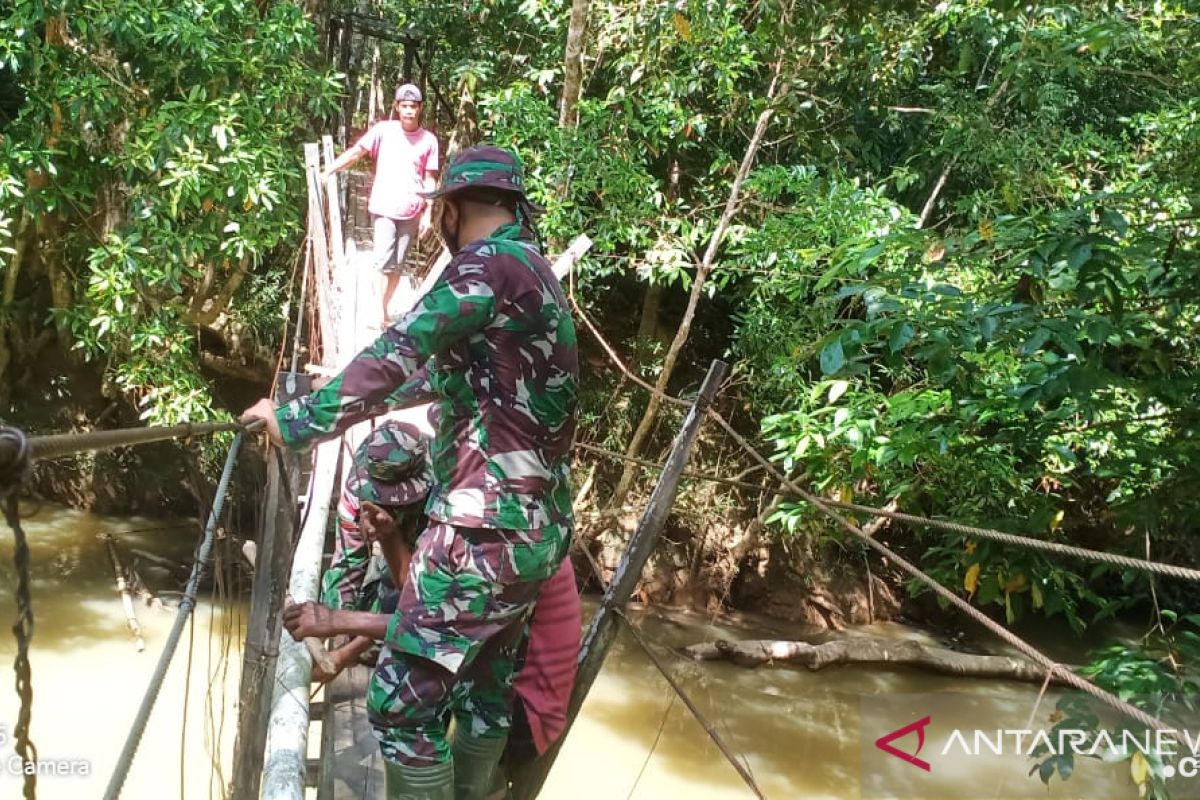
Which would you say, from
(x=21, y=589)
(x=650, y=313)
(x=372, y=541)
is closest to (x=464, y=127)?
(x=650, y=313)

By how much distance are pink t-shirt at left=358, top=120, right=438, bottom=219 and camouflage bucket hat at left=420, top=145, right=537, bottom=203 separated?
2772 mm

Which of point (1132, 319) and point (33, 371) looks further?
point (33, 371)

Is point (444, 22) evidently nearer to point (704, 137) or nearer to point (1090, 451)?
point (704, 137)

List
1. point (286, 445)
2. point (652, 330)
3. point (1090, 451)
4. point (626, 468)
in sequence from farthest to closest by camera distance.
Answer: point (652, 330) < point (626, 468) < point (1090, 451) < point (286, 445)

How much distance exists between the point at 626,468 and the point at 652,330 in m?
1.05

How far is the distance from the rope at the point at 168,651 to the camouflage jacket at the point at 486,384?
197 millimetres

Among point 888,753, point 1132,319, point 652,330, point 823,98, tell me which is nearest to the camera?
point 1132,319

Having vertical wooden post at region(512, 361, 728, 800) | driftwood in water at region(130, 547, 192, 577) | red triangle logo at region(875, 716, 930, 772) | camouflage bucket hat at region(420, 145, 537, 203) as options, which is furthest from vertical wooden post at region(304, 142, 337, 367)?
red triangle logo at region(875, 716, 930, 772)

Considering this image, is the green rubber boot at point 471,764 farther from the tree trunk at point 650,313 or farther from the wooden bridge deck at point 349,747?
the tree trunk at point 650,313

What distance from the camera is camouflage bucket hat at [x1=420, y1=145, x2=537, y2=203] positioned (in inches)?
60.5

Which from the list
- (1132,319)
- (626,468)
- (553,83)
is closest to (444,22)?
(553,83)

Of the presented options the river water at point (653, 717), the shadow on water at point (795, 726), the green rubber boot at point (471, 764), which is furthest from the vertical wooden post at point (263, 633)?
the shadow on water at point (795, 726)

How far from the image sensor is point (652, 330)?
677cm

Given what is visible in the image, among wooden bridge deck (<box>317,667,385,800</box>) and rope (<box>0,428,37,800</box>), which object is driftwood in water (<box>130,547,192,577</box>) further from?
rope (<box>0,428,37,800</box>)
